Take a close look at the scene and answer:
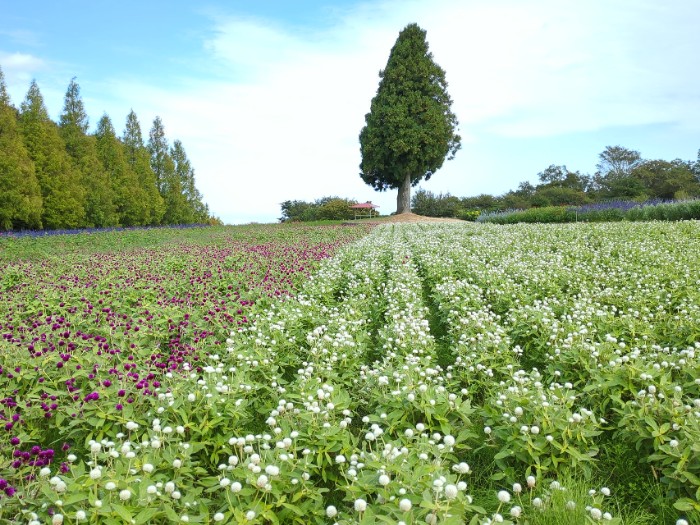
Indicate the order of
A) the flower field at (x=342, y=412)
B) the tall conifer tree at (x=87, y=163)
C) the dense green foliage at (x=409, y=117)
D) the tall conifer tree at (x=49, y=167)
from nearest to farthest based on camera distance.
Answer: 1. the flower field at (x=342, y=412)
2. the tall conifer tree at (x=49, y=167)
3. the tall conifer tree at (x=87, y=163)
4. the dense green foliage at (x=409, y=117)

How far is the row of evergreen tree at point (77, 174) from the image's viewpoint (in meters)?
22.0

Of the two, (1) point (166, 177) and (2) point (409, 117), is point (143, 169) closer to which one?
(1) point (166, 177)

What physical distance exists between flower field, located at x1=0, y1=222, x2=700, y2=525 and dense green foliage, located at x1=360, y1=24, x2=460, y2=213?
28634 millimetres

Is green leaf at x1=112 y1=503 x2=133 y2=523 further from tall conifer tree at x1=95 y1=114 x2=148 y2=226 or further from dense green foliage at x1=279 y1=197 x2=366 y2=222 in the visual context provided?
dense green foliage at x1=279 y1=197 x2=366 y2=222

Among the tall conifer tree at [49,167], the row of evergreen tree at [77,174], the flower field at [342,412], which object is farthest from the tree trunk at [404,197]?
the flower field at [342,412]

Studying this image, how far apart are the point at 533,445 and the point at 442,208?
154ft

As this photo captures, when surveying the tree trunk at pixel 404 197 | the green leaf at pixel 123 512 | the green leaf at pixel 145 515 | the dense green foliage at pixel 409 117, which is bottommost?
the green leaf at pixel 145 515

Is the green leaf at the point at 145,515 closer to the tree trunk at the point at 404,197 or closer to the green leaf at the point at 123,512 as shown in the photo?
the green leaf at the point at 123,512

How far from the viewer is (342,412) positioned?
3285 mm

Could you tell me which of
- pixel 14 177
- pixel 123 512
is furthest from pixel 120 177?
pixel 123 512

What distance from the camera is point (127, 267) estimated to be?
9.80 m

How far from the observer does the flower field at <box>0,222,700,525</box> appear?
2.30 metres

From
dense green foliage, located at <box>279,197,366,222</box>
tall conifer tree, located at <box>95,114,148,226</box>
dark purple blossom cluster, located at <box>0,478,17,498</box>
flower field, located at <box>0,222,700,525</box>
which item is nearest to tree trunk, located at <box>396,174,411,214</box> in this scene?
dense green foliage, located at <box>279,197,366,222</box>

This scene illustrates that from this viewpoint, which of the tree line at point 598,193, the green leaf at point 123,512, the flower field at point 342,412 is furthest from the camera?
the tree line at point 598,193
